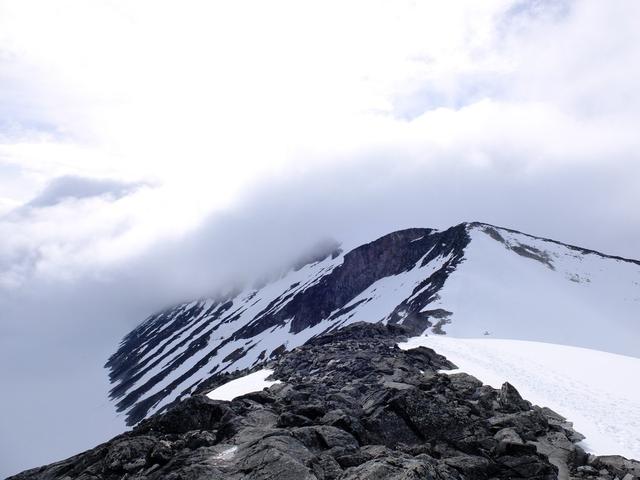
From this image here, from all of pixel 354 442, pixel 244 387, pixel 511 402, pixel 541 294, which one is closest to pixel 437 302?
pixel 541 294

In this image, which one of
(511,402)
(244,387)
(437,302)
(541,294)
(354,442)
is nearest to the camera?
(354,442)

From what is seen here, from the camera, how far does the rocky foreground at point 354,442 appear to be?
12445mm

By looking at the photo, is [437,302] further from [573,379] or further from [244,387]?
[244,387]

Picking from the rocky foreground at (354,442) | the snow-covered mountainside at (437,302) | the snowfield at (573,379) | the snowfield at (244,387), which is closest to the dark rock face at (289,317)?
the snow-covered mountainside at (437,302)

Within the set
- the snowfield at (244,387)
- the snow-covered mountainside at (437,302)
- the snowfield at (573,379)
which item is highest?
the snow-covered mountainside at (437,302)

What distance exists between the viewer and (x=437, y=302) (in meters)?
61.6

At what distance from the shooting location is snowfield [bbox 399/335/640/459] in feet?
62.2

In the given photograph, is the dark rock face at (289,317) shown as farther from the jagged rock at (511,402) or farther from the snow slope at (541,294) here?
the jagged rock at (511,402)

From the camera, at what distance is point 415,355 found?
32625 millimetres

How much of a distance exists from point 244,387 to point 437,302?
35630mm

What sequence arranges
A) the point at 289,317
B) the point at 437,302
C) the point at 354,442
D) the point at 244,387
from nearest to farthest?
1. the point at 354,442
2. the point at 244,387
3. the point at 437,302
4. the point at 289,317

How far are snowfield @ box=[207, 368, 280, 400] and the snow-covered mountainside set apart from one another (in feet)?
76.3

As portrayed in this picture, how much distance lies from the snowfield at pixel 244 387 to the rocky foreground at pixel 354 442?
827 cm

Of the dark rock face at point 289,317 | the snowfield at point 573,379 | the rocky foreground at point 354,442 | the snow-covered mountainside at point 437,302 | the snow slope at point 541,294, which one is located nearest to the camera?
the rocky foreground at point 354,442
